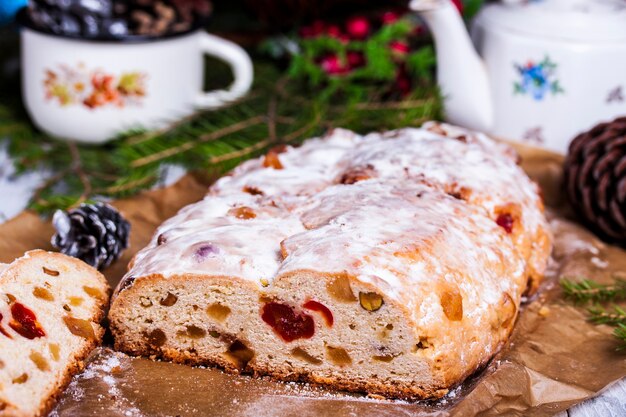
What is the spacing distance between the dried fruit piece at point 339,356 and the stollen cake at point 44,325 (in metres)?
0.62

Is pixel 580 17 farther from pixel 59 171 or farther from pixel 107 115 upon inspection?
pixel 59 171

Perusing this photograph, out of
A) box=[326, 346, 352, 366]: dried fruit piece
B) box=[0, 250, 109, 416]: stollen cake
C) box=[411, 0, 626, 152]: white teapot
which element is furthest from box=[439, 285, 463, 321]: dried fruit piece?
box=[411, 0, 626, 152]: white teapot

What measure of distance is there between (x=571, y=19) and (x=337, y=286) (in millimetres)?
1817

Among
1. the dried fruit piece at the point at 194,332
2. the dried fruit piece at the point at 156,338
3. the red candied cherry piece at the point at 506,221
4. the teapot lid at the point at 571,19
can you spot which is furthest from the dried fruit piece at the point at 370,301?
the teapot lid at the point at 571,19

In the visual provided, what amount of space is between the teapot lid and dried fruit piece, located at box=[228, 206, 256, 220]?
5.24 ft

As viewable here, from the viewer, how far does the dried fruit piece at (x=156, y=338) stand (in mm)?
2088

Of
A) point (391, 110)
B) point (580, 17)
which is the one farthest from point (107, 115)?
point (580, 17)

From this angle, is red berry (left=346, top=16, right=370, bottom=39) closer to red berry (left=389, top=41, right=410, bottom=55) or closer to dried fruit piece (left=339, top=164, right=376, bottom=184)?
red berry (left=389, top=41, right=410, bottom=55)

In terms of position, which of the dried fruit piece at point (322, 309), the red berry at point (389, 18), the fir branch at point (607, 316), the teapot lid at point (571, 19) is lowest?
the fir branch at point (607, 316)

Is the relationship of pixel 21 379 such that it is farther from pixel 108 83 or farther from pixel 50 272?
pixel 108 83

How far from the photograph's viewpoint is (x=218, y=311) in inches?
79.7

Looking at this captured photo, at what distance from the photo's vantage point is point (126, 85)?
10.3 ft

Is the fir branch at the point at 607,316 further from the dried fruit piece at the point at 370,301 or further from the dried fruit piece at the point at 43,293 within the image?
the dried fruit piece at the point at 43,293

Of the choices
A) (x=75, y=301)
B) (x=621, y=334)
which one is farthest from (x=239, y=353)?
(x=621, y=334)
